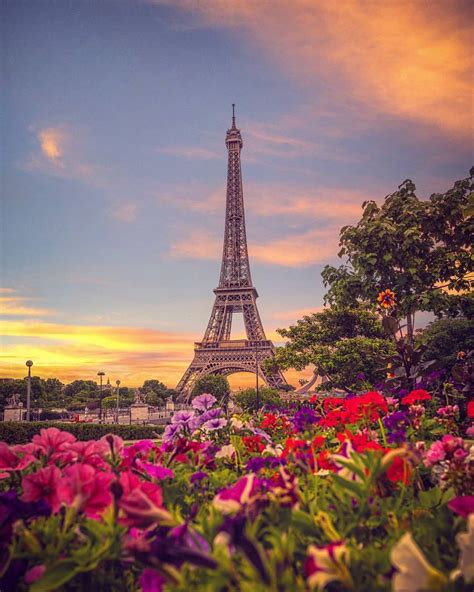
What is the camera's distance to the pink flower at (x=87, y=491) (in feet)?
4.95

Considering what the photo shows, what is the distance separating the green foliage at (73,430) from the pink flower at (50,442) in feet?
58.3

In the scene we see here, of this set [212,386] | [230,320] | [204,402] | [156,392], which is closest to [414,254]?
[204,402]

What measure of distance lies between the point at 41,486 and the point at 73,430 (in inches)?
955

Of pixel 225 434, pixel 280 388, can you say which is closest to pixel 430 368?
pixel 225 434

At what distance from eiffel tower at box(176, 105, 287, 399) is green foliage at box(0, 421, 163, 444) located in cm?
2246

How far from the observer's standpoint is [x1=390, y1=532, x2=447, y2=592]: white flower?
3.43 feet

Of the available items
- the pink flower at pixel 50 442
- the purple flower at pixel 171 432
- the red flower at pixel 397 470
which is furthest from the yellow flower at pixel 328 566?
the purple flower at pixel 171 432

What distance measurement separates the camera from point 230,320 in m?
57.4

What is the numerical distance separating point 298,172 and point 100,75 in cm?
700

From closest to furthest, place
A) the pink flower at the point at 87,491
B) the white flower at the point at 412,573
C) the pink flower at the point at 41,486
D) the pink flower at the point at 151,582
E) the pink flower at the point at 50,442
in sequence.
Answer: the white flower at the point at 412,573 → the pink flower at the point at 151,582 → the pink flower at the point at 87,491 → the pink flower at the point at 41,486 → the pink flower at the point at 50,442

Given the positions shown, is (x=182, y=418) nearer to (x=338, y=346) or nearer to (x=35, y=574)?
(x=35, y=574)

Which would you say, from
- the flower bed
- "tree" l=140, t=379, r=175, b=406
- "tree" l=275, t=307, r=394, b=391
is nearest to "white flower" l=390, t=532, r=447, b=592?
the flower bed

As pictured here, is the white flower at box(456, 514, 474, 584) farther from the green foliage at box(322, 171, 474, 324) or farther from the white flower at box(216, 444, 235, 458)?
the green foliage at box(322, 171, 474, 324)

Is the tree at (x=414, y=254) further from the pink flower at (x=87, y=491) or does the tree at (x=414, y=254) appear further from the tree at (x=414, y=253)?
the pink flower at (x=87, y=491)
